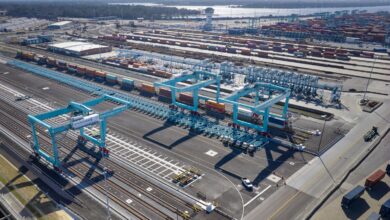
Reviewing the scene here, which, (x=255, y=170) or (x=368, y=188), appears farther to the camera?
→ (x=255, y=170)

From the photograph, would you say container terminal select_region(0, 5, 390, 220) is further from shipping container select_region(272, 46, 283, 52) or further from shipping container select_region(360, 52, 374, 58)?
shipping container select_region(272, 46, 283, 52)

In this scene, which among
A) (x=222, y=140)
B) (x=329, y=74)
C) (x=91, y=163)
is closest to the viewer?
(x=91, y=163)

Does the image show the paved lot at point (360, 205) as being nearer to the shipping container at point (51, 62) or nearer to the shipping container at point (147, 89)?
the shipping container at point (147, 89)

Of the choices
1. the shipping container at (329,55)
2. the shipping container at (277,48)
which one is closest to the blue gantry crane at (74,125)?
the shipping container at (329,55)

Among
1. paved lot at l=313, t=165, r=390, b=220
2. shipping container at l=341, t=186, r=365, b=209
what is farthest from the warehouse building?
shipping container at l=341, t=186, r=365, b=209

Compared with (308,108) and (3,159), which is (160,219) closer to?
(3,159)

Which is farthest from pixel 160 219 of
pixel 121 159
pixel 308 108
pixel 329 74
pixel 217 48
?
pixel 217 48
